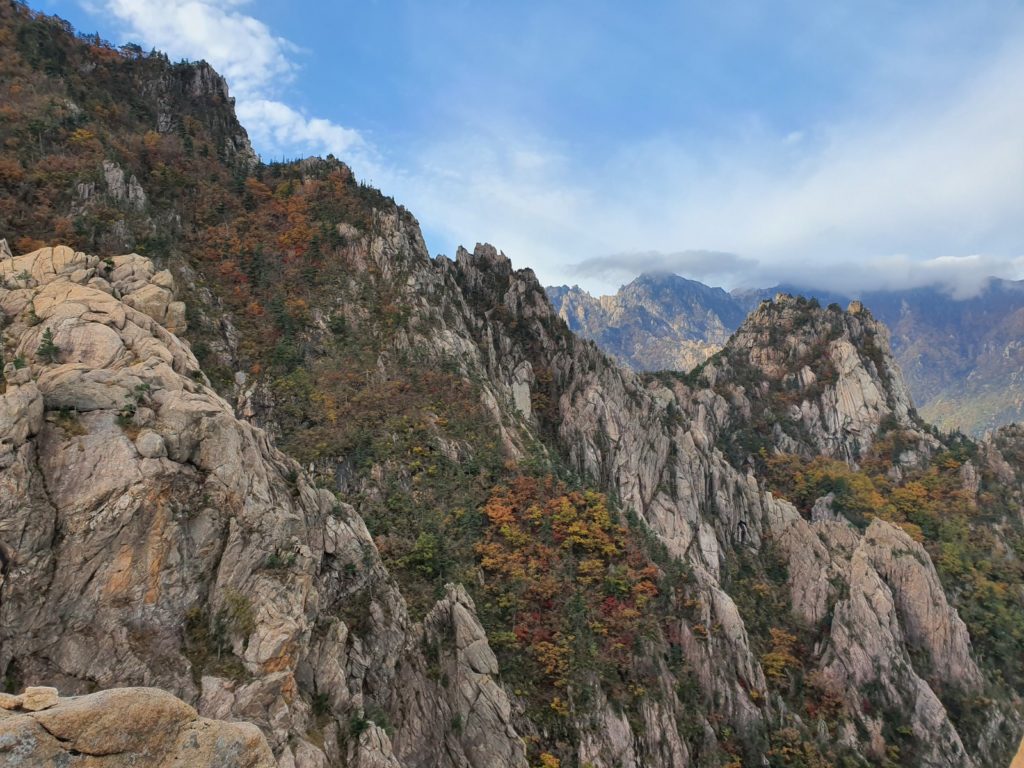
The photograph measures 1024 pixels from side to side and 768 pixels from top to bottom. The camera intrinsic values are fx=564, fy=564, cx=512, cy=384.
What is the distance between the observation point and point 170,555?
1599cm

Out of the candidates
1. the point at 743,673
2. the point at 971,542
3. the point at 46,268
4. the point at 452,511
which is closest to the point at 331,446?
the point at 452,511

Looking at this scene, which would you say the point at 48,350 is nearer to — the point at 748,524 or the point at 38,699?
the point at 38,699

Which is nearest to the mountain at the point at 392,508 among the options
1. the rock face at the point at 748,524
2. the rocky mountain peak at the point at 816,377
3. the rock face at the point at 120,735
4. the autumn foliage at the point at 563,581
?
the rock face at the point at 120,735

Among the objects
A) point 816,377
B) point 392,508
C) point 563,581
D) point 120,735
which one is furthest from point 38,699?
point 816,377

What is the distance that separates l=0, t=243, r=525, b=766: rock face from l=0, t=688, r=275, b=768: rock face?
909cm

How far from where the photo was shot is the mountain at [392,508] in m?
15.8

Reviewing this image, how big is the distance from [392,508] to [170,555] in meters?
17.8

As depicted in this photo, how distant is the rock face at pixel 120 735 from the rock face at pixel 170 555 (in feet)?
29.8

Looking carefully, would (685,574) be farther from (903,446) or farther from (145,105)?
(145,105)

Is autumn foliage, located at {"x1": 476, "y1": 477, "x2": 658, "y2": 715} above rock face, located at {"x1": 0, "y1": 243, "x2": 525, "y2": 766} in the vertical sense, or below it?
below

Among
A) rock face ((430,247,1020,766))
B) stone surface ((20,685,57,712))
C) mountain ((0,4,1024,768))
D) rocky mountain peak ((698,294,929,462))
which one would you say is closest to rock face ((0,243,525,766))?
mountain ((0,4,1024,768))

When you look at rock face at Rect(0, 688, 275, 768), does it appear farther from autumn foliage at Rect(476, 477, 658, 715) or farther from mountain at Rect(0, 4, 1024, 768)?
autumn foliage at Rect(476, 477, 658, 715)

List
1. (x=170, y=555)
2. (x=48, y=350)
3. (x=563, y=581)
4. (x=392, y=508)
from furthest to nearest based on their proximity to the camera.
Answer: (x=392, y=508)
(x=563, y=581)
(x=48, y=350)
(x=170, y=555)

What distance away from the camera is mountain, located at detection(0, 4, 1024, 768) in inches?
621
